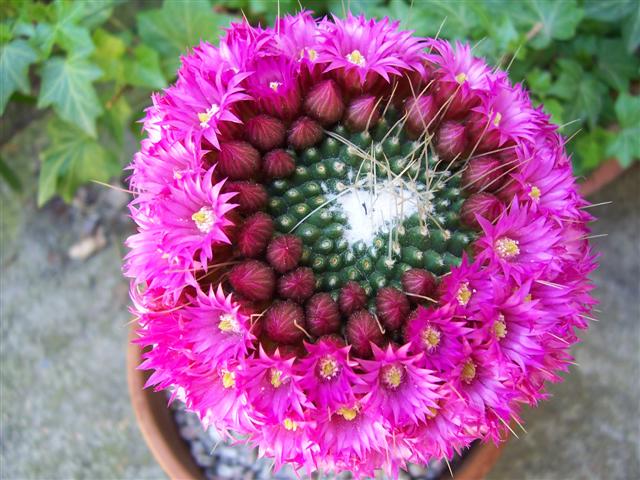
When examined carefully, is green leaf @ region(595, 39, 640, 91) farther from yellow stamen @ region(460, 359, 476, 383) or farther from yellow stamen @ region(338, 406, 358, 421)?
yellow stamen @ region(338, 406, 358, 421)

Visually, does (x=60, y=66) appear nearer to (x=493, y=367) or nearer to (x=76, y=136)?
(x=76, y=136)

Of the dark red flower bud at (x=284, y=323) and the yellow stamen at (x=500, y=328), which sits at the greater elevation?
the dark red flower bud at (x=284, y=323)

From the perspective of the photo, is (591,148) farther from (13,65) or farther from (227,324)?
(13,65)

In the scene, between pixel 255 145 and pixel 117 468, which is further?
pixel 117 468

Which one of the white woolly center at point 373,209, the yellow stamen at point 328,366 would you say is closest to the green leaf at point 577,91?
the white woolly center at point 373,209

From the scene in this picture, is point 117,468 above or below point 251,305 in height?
below

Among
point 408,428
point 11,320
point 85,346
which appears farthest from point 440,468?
point 11,320

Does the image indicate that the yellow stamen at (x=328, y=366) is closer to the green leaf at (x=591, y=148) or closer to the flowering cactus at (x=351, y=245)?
the flowering cactus at (x=351, y=245)
